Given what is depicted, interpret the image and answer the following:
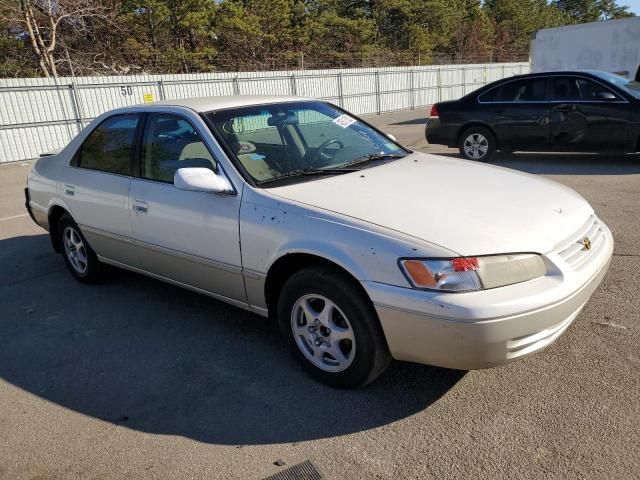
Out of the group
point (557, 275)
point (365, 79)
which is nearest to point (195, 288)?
point (557, 275)

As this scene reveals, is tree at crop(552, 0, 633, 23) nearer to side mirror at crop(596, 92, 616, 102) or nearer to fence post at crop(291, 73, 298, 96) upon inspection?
fence post at crop(291, 73, 298, 96)

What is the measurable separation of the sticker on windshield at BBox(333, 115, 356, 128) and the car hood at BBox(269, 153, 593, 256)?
645mm

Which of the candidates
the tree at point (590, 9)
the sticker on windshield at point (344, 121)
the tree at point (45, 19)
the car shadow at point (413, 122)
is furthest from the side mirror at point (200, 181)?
the tree at point (590, 9)

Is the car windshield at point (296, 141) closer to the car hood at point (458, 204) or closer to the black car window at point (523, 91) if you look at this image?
the car hood at point (458, 204)

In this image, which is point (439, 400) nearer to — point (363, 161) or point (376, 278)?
point (376, 278)

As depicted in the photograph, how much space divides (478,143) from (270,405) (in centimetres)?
786

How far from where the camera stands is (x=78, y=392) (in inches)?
127

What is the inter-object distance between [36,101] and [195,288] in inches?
508

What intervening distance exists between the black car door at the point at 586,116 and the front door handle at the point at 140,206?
7.19m

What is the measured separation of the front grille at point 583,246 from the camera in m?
2.79

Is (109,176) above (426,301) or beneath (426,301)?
above

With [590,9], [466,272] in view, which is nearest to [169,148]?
[466,272]

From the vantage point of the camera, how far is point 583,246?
9.68 ft

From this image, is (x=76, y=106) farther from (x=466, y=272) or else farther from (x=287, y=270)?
(x=466, y=272)
